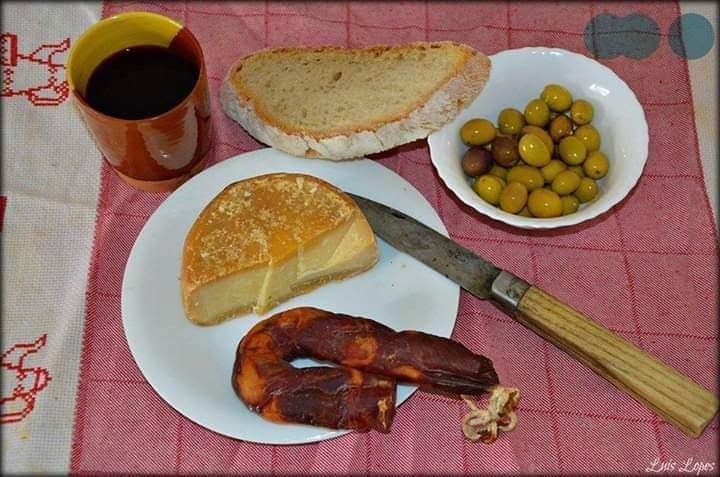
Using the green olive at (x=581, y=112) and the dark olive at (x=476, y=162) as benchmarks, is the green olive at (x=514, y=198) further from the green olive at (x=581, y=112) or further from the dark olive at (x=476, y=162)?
the green olive at (x=581, y=112)

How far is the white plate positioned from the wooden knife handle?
153 mm

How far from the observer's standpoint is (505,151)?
1.44 m

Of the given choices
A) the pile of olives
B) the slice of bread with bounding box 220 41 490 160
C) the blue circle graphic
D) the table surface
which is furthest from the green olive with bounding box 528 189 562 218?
Result: the blue circle graphic

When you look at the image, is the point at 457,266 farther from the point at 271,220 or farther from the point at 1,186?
the point at 1,186

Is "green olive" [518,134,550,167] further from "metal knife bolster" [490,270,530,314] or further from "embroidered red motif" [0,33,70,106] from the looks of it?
"embroidered red motif" [0,33,70,106]

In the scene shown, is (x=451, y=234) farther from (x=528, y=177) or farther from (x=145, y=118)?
(x=145, y=118)

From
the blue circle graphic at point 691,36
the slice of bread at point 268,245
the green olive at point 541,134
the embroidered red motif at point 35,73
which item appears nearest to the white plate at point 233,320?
the slice of bread at point 268,245

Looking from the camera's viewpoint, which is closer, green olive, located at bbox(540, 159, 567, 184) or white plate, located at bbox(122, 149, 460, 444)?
white plate, located at bbox(122, 149, 460, 444)

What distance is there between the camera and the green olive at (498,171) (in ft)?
4.80

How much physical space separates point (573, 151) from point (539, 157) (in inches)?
2.7

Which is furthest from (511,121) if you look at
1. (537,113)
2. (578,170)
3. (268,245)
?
(268,245)

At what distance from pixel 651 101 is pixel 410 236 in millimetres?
680

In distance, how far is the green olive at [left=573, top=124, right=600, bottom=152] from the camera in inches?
57.4

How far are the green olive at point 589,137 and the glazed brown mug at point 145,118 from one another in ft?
2.30
